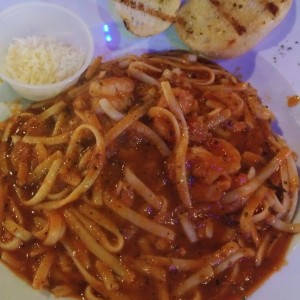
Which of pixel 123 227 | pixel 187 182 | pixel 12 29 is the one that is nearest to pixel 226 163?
pixel 187 182

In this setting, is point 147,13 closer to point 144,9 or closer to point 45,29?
point 144,9

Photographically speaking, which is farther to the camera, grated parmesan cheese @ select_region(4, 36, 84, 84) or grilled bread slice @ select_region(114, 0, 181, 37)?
grilled bread slice @ select_region(114, 0, 181, 37)

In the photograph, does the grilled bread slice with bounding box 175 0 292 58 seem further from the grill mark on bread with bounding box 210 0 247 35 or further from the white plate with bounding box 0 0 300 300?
the white plate with bounding box 0 0 300 300

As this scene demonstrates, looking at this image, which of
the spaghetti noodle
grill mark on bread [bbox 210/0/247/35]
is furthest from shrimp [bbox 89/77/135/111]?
grill mark on bread [bbox 210/0/247/35]

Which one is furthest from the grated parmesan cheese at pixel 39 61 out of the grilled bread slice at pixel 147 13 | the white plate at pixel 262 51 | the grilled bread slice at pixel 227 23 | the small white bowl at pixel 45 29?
the grilled bread slice at pixel 227 23

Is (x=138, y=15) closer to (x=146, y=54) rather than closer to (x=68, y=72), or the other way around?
(x=146, y=54)

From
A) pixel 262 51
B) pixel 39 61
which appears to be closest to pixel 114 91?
pixel 39 61
